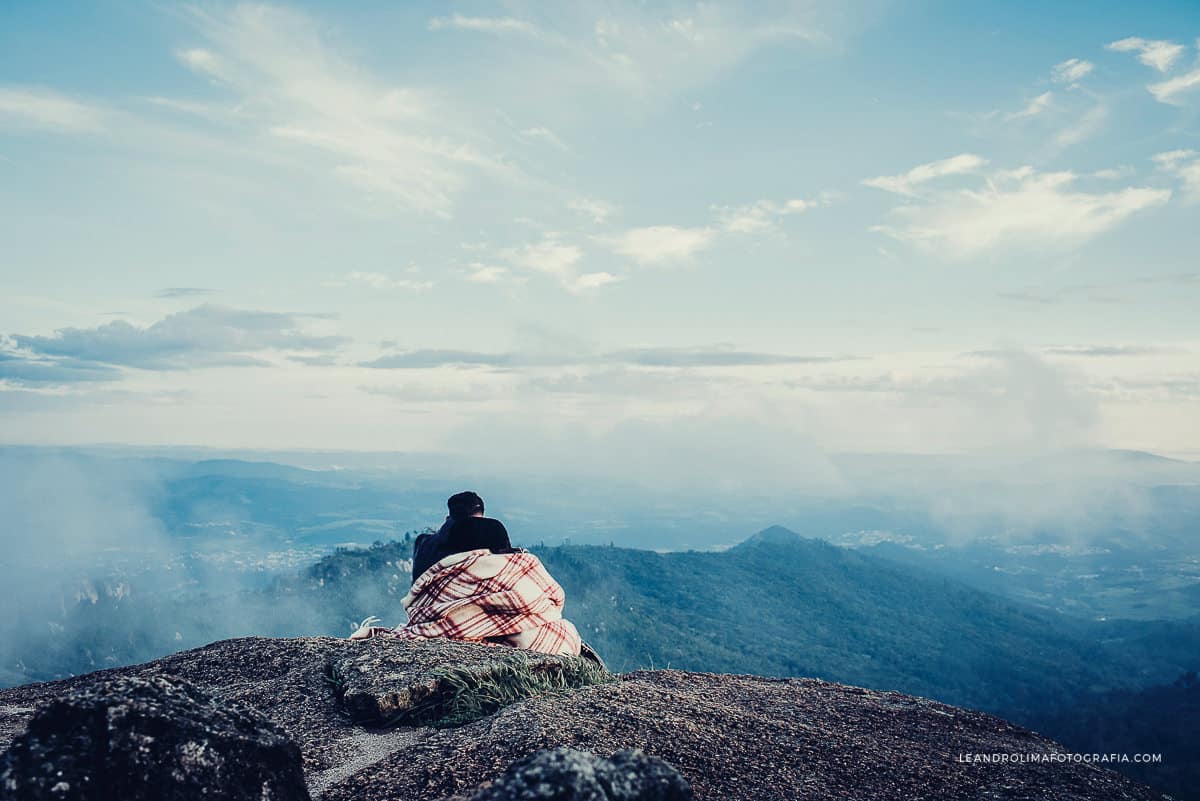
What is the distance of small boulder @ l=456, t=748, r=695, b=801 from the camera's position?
133 inches

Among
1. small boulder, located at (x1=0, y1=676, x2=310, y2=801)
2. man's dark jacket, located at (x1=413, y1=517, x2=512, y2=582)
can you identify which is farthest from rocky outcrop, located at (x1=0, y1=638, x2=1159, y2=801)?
man's dark jacket, located at (x1=413, y1=517, x2=512, y2=582)

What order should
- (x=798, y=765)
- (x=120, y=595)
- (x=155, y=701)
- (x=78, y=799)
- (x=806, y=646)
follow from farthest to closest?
(x=120, y=595), (x=806, y=646), (x=798, y=765), (x=155, y=701), (x=78, y=799)

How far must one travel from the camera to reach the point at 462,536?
964cm

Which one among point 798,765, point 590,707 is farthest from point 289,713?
point 798,765

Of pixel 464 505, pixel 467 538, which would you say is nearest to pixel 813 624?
pixel 464 505

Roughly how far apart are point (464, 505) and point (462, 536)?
0.51 m

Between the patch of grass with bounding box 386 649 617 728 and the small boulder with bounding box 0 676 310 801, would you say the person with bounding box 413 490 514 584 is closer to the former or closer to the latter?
the patch of grass with bounding box 386 649 617 728

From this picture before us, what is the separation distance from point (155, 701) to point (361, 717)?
3.06 meters

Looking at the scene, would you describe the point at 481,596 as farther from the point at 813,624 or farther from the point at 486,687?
the point at 813,624

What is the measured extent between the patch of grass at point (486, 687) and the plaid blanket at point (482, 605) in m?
1.11

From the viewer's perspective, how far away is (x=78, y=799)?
372cm

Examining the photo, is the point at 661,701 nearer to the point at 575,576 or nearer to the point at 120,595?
the point at 575,576

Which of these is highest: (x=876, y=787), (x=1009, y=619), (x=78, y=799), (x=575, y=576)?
(x=78, y=799)

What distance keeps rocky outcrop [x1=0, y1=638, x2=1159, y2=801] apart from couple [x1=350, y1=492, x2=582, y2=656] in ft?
1.67
